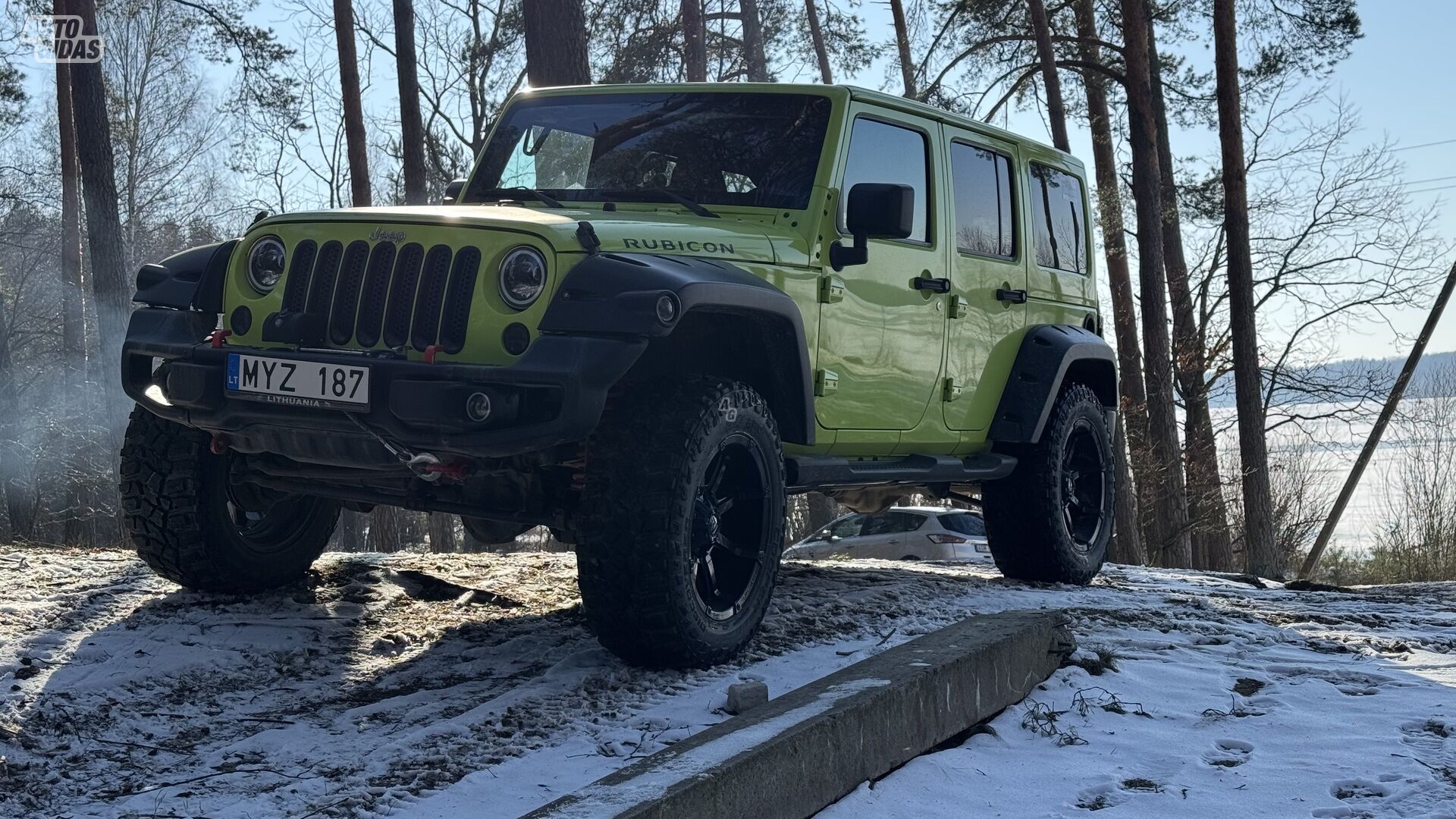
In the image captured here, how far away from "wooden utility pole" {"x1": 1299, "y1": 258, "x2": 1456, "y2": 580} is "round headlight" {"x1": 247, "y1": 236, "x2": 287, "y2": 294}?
2082cm

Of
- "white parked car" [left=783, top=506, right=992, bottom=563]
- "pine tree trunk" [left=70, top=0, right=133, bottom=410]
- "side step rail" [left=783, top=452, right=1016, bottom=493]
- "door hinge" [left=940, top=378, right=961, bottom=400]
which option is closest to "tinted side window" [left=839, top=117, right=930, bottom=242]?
"door hinge" [left=940, top=378, right=961, bottom=400]

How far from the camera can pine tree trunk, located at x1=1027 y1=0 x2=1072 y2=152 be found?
18.1 metres

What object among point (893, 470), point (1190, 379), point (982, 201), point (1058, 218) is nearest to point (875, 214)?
point (893, 470)

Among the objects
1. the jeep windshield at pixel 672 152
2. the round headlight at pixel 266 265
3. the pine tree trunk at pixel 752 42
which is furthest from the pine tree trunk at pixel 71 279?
the round headlight at pixel 266 265

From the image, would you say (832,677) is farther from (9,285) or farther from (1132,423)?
(9,285)

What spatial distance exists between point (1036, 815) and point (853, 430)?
231 cm

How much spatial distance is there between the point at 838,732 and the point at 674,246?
176 cm

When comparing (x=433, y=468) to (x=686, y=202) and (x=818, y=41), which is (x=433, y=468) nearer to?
(x=686, y=202)

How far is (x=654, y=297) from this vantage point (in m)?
Answer: 3.94

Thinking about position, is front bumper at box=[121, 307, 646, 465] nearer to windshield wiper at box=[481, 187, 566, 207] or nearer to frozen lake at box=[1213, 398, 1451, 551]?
windshield wiper at box=[481, 187, 566, 207]

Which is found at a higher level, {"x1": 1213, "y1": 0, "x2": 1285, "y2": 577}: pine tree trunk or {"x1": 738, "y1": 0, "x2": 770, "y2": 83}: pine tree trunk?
{"x1": 738, "y1": 0, "x2": 770, "y2": 83}: pine tree trunk

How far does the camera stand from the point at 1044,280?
7.04m

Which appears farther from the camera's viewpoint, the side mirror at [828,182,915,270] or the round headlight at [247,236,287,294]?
the side mirror at [828,182,915,270]

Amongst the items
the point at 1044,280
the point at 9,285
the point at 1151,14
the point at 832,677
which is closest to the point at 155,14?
the point at 9,285
